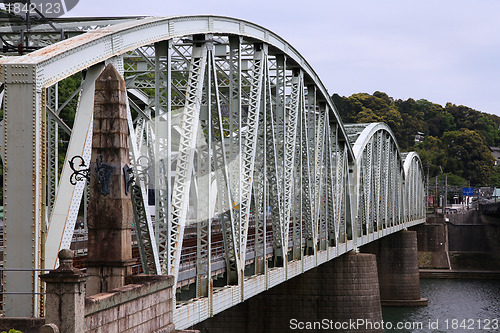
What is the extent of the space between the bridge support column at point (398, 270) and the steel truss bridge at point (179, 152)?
23.6 m

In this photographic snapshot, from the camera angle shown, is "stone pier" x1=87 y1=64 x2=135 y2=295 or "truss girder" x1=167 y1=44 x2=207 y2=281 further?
"truss girder" x1=167 y1=44 x2=207 y2=281

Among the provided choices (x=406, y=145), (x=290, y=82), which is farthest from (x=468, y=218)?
(x=290, y=82)

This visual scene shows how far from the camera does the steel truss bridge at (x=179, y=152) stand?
535 inches

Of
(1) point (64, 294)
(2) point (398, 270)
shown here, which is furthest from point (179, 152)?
(2) point (398, 270)

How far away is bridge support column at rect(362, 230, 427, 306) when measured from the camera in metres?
67.0

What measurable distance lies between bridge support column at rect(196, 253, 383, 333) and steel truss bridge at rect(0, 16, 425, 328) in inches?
76.8

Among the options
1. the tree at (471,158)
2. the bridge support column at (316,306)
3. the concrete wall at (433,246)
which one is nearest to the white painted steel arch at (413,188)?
the concrete wall at (433,246)

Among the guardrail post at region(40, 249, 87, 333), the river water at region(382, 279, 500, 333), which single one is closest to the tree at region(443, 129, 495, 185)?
the river water at region(382, 279, 500, 333)

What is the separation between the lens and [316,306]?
4275cm

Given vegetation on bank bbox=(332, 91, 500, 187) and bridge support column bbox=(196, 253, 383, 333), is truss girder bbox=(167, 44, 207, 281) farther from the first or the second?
vegetation on bank bbox=(332, 91, 500, 187)

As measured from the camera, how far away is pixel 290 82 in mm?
34938

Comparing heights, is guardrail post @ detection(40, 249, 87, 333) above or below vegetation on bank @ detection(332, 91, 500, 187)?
below

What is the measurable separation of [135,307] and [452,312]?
50.4 metres

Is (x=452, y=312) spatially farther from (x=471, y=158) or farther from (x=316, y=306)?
(x=471, y=158)
